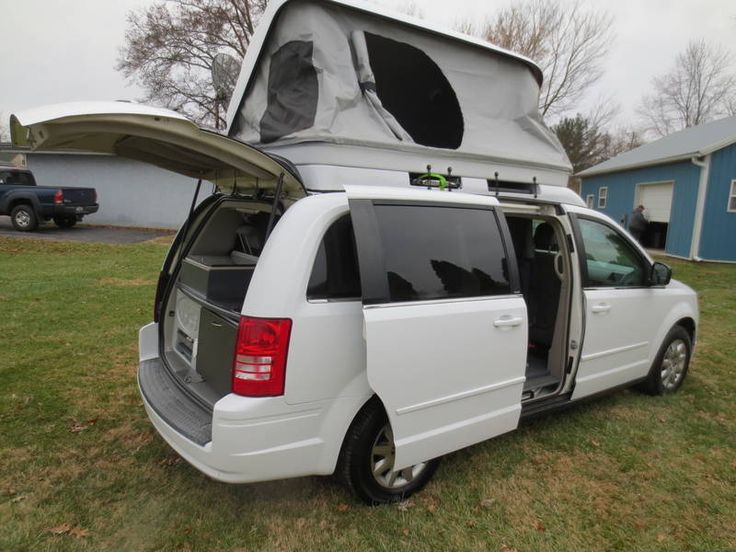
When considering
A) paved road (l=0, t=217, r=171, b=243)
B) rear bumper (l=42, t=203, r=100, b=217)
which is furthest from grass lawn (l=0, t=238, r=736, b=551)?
rear bumper (l=42, t=203, r=100, b=217)

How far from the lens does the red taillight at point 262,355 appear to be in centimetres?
219

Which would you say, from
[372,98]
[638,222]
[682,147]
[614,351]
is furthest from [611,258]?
[682,147]

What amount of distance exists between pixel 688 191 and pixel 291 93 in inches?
638

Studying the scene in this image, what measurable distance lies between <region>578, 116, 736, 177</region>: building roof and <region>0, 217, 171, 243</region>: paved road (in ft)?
56.5

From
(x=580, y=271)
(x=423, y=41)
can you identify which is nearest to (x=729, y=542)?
(x=580, y=271)

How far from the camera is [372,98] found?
10.0ft

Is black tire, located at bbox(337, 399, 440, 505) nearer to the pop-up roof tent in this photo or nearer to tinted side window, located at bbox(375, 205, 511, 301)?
tinted side window, located at bbox(375, 205, 511, 301)

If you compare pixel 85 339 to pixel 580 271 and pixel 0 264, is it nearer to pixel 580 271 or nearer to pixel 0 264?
pixel 580 271

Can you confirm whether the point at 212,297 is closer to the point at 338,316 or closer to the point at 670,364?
the point at 338,316

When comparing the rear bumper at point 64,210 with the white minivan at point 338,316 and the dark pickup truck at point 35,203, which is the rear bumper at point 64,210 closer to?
the dark pickup truck at point 35,203

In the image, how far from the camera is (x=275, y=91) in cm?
315

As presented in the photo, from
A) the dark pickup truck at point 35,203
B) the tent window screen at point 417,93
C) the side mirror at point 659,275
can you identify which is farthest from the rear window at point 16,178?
the side mirror at point 659,275

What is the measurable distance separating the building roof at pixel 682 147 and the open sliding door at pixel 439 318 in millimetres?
15018

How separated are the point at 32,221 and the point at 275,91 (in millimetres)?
16310
